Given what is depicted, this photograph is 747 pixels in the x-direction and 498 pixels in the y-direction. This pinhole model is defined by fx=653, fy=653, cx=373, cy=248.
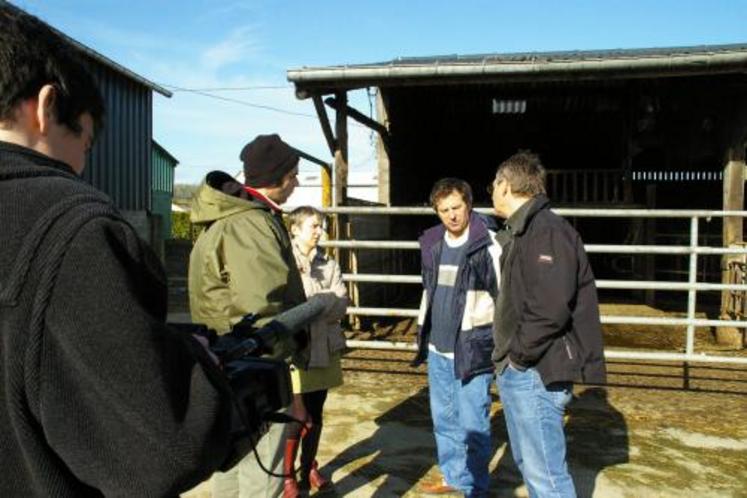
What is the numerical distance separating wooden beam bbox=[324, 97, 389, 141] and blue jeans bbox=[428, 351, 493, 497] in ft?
14.5

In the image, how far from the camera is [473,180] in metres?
14.5

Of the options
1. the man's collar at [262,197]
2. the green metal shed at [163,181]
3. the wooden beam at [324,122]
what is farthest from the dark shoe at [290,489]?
the green metal shed at [163,181]

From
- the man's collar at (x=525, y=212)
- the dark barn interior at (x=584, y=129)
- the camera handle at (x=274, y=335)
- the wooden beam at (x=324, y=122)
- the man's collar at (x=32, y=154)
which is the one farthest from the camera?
the wooden beam at (x=324, y=122)

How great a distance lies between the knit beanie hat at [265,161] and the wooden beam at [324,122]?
4426mm

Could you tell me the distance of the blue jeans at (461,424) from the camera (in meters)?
3.28

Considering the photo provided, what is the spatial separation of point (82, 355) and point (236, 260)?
4.82 feet

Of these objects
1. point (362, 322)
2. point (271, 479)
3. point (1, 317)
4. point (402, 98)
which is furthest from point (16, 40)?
point (402, 98)

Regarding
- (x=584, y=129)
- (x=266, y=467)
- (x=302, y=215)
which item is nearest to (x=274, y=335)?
(x=266, y=467)

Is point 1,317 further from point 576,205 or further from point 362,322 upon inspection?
point 576,205

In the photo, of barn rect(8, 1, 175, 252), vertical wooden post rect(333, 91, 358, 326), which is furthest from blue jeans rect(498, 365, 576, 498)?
barn rect(8, 1, 175, 252)

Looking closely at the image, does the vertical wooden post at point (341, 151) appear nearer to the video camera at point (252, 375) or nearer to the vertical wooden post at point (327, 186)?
the vertical wooden post at point (327, 186)

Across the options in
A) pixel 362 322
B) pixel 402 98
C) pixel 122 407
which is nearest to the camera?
pixel 122 407

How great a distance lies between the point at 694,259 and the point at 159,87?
1236cm

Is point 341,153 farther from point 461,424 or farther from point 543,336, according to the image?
point 543,336
